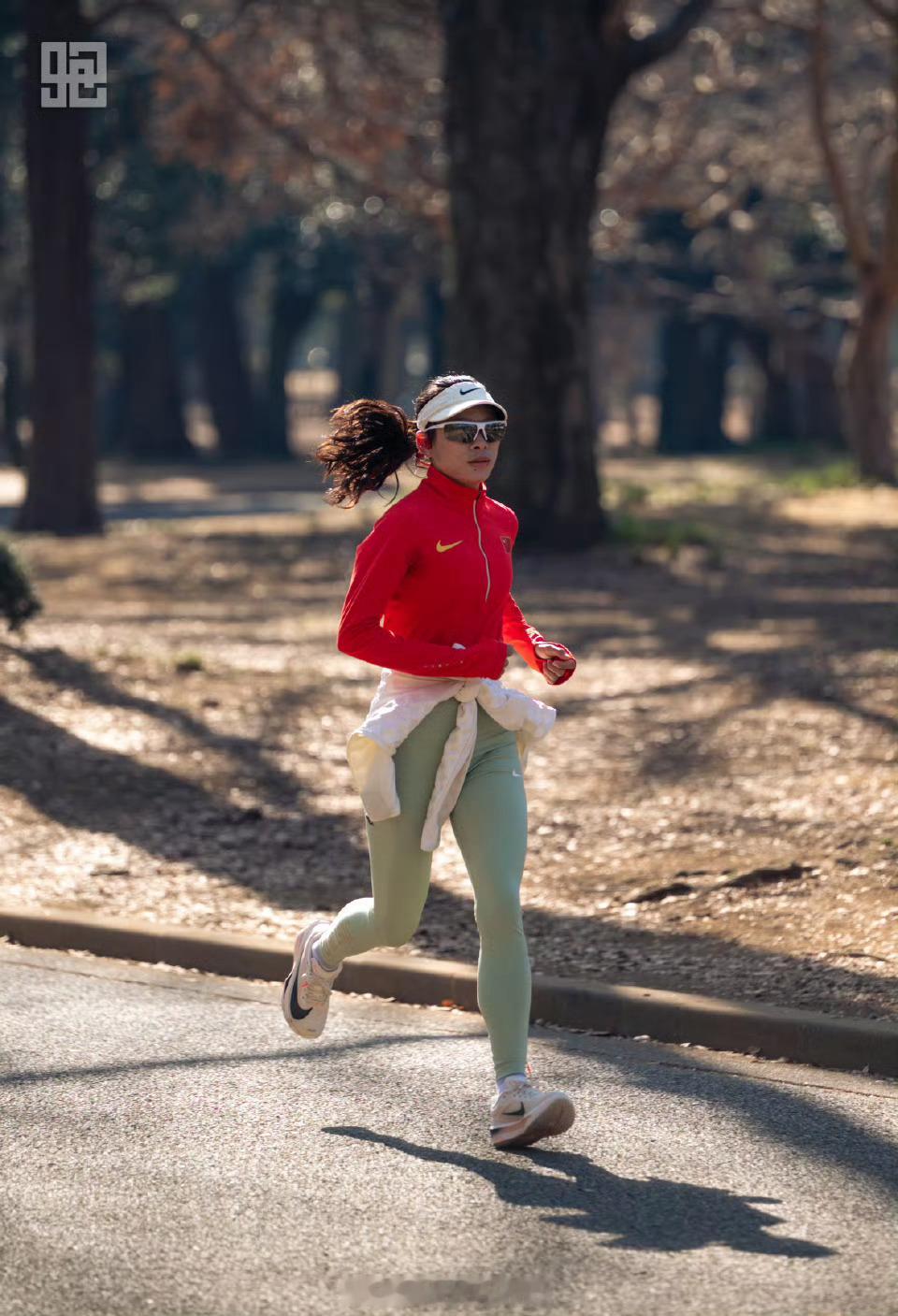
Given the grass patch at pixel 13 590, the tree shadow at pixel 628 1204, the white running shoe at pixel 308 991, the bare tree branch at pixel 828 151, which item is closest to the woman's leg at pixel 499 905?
the tree shadow at pixel 628 1204

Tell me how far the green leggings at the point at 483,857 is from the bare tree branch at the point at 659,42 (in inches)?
Answer: 633

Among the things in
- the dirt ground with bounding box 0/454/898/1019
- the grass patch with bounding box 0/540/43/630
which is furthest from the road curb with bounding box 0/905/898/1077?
the grass patch with bounding box 0/540/43/630

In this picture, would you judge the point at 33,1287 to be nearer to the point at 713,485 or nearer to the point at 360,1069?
the point at 360,1069

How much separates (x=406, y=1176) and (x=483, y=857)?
2.84 feet

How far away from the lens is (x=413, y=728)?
5672mm

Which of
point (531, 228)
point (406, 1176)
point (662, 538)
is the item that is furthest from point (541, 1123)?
point (662, 538)

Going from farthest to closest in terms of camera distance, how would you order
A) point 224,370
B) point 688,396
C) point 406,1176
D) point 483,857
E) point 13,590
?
point 688,396 → point 224,370 → point 13,590 → point 483,857 → point 406,1176

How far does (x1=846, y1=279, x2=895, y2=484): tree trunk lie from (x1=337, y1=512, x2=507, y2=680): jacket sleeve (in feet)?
82.2

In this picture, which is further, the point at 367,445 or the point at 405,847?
the point at 367,445

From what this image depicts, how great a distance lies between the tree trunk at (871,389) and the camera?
97.1 ft

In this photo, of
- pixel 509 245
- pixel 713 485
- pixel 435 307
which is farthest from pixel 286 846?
pixel 435 307

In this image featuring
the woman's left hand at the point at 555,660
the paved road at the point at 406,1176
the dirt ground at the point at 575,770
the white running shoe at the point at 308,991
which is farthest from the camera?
the dirt ground at the point at 575,770

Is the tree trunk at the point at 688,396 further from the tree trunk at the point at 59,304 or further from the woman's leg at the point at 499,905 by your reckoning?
the woman's leg at the point at 499,905

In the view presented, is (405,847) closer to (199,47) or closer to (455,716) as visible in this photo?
(455,716)
